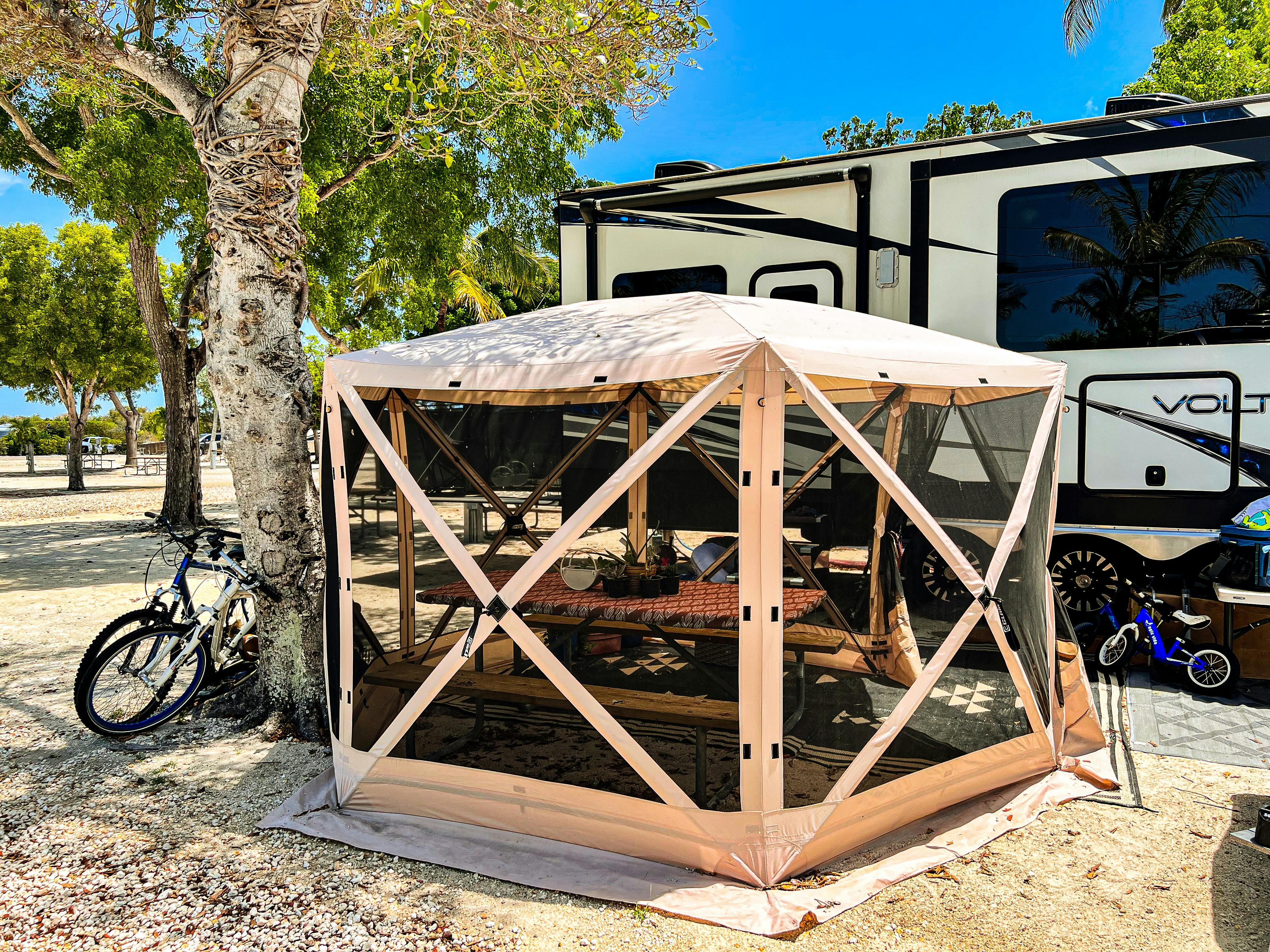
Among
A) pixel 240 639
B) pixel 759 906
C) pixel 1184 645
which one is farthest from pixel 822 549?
pixel 240 639

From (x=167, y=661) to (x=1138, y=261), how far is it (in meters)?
6.18

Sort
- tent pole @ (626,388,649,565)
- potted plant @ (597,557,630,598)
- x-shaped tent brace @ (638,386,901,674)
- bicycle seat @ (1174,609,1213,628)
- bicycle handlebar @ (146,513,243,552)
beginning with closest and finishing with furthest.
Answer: x-shaped tent brace @ (638,386,901,674), potted plant @ (597,557,630,598), bicycle handlebar @ (146,513,243,552), tent pole @ (626,388,649,565), bicycle seat @ (1174,609,1213,628)

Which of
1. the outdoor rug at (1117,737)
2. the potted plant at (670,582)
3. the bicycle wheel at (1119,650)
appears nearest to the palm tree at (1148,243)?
the bicycle wheel at (1119,650)

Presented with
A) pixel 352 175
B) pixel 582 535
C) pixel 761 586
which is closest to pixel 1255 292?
pixel 761 586

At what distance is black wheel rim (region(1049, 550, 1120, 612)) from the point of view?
5625 millimetres

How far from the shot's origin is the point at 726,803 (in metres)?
3.44

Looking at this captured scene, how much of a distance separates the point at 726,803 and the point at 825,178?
4.45 metres

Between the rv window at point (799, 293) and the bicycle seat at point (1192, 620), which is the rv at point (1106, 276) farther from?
the bicycle seat at point (1192, 620)

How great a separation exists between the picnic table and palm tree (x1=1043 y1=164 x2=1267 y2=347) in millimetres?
2966

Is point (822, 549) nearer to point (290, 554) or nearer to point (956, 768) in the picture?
point (956, 768)

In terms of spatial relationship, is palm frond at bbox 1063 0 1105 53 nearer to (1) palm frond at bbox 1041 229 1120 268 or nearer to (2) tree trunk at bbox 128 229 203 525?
(1) palm frond at bbox 1041 229 1120 268

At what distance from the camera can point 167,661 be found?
465 cm

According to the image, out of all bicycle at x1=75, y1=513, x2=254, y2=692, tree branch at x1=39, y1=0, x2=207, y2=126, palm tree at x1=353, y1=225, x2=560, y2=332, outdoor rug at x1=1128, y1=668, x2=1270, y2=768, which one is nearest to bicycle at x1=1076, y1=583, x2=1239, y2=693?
outdoor rug at x1=1128, y1=668, x2=1270, y2=768

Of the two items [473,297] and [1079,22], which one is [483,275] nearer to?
[473,297]
